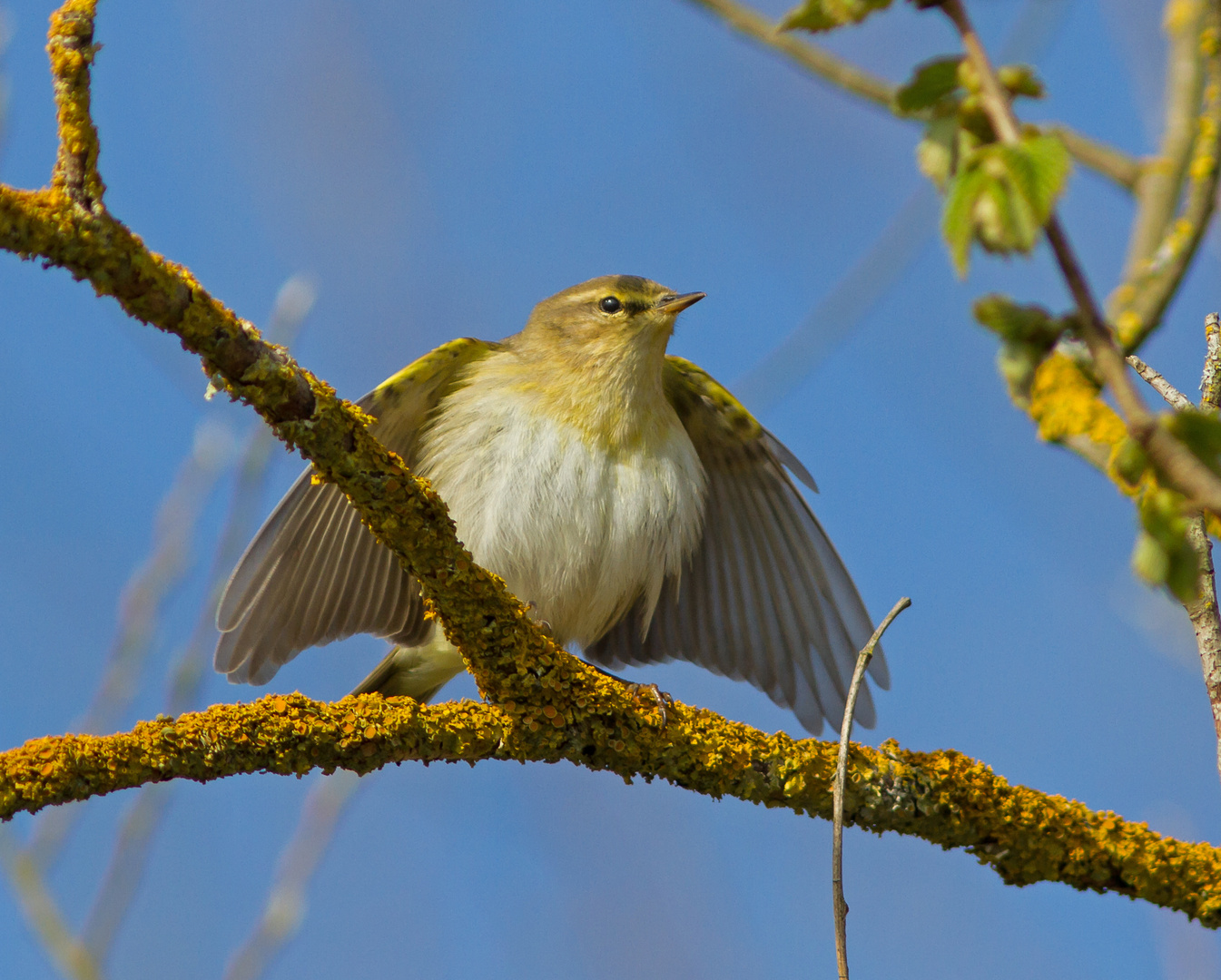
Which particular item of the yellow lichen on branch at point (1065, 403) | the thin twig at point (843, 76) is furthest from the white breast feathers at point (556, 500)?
the yellow lichen on branch at point (1065, 403)

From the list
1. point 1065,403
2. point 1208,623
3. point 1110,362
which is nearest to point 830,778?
point 1208,623

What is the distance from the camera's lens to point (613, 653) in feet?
18.7

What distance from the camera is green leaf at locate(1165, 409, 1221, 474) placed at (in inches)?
38.2

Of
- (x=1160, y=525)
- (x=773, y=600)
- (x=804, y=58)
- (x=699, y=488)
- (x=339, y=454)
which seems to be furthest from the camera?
(x=773, y=600)

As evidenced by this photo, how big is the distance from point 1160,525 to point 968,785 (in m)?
2.66

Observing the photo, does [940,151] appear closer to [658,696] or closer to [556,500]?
[658,696]

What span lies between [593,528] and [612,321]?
112 centimetres

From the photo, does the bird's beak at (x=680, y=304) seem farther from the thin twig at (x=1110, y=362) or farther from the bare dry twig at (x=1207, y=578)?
the thin twig at (x=1110, y=362)

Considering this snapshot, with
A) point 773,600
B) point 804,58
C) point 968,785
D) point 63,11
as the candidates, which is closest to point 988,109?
point 804,58

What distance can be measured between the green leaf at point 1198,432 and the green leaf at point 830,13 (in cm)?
42

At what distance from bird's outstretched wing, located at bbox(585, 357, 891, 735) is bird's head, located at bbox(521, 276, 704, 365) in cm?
30

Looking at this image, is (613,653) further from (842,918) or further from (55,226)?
(55,226)

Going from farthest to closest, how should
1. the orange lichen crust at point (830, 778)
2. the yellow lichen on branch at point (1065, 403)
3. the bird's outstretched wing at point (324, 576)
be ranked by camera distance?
the bird's outstretched wing at point (324, 576)
the orange lichen crust at point (830, 778)
the yellow lichen on branch at point (1065, 403)

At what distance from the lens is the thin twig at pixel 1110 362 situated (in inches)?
34.7
